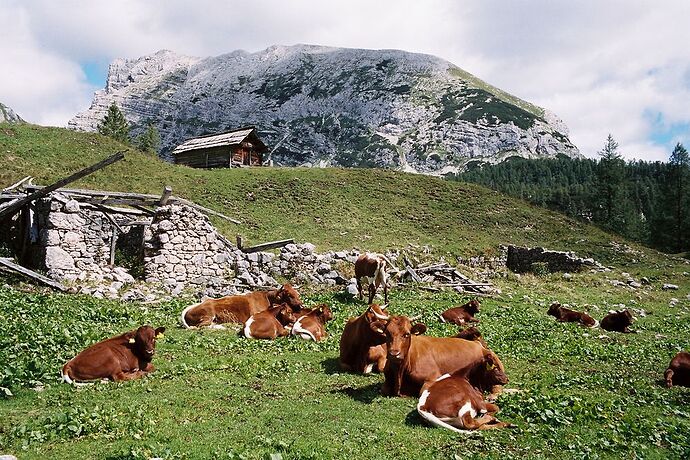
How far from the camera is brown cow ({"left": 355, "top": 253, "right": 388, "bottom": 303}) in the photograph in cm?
2003

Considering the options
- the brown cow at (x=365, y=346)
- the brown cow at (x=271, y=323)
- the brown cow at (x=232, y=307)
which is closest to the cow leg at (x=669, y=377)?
the brown cow at (x=365, y=346)

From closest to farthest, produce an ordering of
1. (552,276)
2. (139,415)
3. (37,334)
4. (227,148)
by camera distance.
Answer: (139,415), (37,334), (552,276), (227,148)

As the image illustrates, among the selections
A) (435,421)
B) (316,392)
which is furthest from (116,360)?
(435,421)

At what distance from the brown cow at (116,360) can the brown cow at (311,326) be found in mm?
4365

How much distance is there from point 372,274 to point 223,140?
47.9 m

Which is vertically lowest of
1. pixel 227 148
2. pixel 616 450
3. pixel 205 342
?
pixel 205 342

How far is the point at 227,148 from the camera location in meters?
61.0

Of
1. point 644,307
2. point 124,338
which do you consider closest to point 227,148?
point 644,307

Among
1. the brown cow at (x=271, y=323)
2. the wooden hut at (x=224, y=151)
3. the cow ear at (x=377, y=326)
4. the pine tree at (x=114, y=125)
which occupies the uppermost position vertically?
the pine tree at (x=114, y=125)

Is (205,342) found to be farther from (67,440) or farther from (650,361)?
(650,361)

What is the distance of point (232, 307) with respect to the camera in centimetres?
1546

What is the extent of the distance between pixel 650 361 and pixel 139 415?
12.2m

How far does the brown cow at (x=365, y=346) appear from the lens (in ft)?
33.9

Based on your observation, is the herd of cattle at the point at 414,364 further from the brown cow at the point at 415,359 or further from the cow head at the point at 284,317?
the cow head at the point at 284,317
